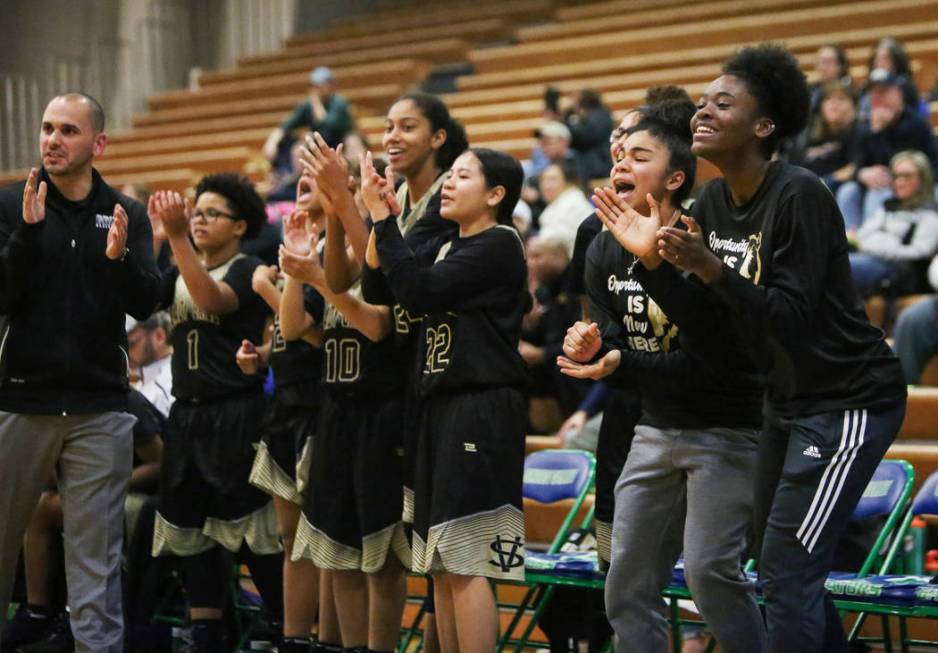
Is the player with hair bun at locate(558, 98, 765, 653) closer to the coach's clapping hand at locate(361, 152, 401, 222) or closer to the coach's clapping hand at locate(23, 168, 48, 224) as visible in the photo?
the coach's clapping hand at locate(361, 152, 401, 222)

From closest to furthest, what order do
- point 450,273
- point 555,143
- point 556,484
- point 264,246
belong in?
point 450,273 → point 556,484 → point 264,246 → point 555,143

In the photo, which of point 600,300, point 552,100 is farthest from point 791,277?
point 552,100

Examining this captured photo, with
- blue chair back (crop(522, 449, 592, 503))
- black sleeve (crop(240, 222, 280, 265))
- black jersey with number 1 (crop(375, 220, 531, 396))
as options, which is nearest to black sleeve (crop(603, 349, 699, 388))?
black jersey with number 1 (crop(375, 220, 531, 396))

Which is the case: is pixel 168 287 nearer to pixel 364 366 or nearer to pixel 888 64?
pixel 364 366

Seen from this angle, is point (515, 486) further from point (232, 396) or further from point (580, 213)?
point (580, 213)

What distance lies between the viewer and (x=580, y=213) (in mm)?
8195

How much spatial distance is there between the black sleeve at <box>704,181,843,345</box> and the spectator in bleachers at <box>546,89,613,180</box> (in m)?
6.13

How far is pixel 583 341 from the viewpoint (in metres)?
3.71

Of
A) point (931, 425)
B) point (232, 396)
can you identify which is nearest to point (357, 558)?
point (232, 396)

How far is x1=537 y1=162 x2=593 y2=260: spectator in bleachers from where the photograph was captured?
801 centimetres

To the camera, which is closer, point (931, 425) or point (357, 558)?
point (357, 558)

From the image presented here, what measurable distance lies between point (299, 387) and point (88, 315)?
0.78 meters

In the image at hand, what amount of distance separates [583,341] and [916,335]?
3.25 metres

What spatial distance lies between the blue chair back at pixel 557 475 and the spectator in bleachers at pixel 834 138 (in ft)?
11.4
